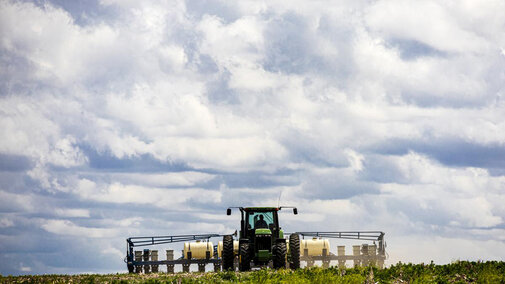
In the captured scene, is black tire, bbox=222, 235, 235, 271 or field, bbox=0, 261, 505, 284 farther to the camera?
black tire, bbox=222, 235, 235, 271

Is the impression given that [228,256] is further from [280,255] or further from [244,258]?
[280,255]

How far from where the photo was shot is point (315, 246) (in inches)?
1671

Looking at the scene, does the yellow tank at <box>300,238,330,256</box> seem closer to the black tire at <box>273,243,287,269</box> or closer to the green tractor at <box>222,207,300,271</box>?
the green tractor at <box>222,207,300,271</box>

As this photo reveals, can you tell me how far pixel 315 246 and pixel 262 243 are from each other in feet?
37.9

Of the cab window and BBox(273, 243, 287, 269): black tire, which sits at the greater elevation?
the cab window

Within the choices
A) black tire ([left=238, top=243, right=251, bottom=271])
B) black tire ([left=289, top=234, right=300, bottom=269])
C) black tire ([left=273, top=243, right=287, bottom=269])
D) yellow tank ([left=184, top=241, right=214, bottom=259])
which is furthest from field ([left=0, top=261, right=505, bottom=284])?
yellow tank ([left=184, top=241, right=214, bottom=259])

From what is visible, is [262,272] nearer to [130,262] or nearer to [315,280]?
[315,280]

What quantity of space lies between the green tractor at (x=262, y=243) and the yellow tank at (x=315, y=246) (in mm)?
9194

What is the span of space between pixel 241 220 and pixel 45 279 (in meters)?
10.8

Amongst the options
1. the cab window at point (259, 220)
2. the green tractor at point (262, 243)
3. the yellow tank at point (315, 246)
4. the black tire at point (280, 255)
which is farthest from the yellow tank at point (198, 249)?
the black tire at point (280, 255)

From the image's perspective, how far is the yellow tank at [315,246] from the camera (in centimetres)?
4241

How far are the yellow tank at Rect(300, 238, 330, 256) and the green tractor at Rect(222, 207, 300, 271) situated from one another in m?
9.19

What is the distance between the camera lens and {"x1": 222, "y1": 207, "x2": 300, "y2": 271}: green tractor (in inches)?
1212

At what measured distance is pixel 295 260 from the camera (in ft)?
105
